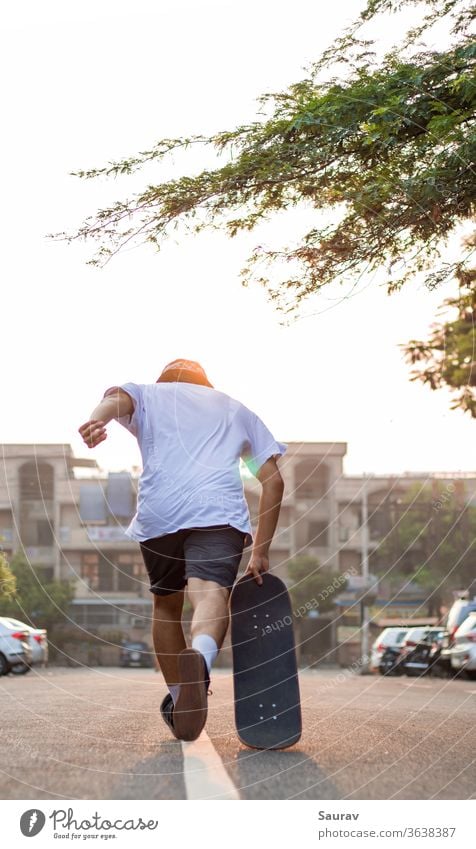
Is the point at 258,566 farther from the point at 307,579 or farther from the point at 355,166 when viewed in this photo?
the point at 307,579

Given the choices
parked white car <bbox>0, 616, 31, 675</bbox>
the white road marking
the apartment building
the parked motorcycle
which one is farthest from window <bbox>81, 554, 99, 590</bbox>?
the white road marking

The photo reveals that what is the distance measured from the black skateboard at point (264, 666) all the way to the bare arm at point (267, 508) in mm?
75

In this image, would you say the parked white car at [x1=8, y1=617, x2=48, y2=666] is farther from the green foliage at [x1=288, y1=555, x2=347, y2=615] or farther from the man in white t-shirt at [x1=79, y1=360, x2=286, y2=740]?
the green foliage at [x1=288, y1=555, x2=347, y2=615]

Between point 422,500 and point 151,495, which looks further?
point 422,500

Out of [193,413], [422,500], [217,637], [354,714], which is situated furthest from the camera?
[422,500]

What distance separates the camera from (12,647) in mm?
15242

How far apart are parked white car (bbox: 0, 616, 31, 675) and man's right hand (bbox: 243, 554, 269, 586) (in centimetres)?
1111

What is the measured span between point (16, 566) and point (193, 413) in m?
42.7

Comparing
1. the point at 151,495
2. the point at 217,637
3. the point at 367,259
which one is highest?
the point at 367,259

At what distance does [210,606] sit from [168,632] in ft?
1.39
